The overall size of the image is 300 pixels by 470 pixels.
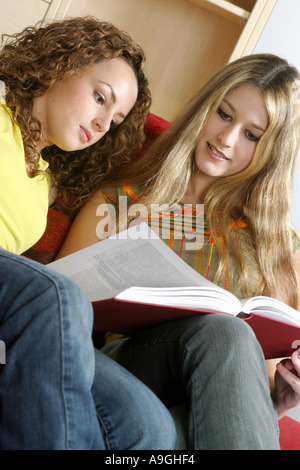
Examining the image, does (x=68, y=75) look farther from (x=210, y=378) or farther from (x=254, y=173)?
(x=210, y=378)

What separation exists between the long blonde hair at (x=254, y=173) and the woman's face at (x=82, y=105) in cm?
24

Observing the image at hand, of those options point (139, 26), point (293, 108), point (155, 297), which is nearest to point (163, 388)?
point (155, 297)

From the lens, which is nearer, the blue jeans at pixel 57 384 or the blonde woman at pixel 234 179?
the blue jeans at pixel 57 384

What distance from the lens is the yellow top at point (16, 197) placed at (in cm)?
120

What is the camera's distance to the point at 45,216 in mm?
1368

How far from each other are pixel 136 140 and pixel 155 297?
0.75 m

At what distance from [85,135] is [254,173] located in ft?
1.60

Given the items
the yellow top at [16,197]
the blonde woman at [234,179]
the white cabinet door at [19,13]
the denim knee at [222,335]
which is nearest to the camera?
the denim knee at [222,335]

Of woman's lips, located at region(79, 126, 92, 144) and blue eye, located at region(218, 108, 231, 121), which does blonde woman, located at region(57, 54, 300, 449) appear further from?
woman's lips, located at region(79, 126, 92, 144)

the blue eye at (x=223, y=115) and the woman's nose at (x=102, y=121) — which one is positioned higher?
the blue eye at (x=223, y=115)

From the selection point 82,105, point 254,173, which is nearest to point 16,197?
point 82,105

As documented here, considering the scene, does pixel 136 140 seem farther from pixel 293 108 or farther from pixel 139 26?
pixel 139 26

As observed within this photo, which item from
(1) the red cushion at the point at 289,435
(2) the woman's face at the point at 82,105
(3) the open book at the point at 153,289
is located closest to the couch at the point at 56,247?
(1) the red cushion at the point at 289,435

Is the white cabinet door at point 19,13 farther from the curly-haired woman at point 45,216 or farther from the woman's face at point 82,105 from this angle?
the woman's face at point 82,105
